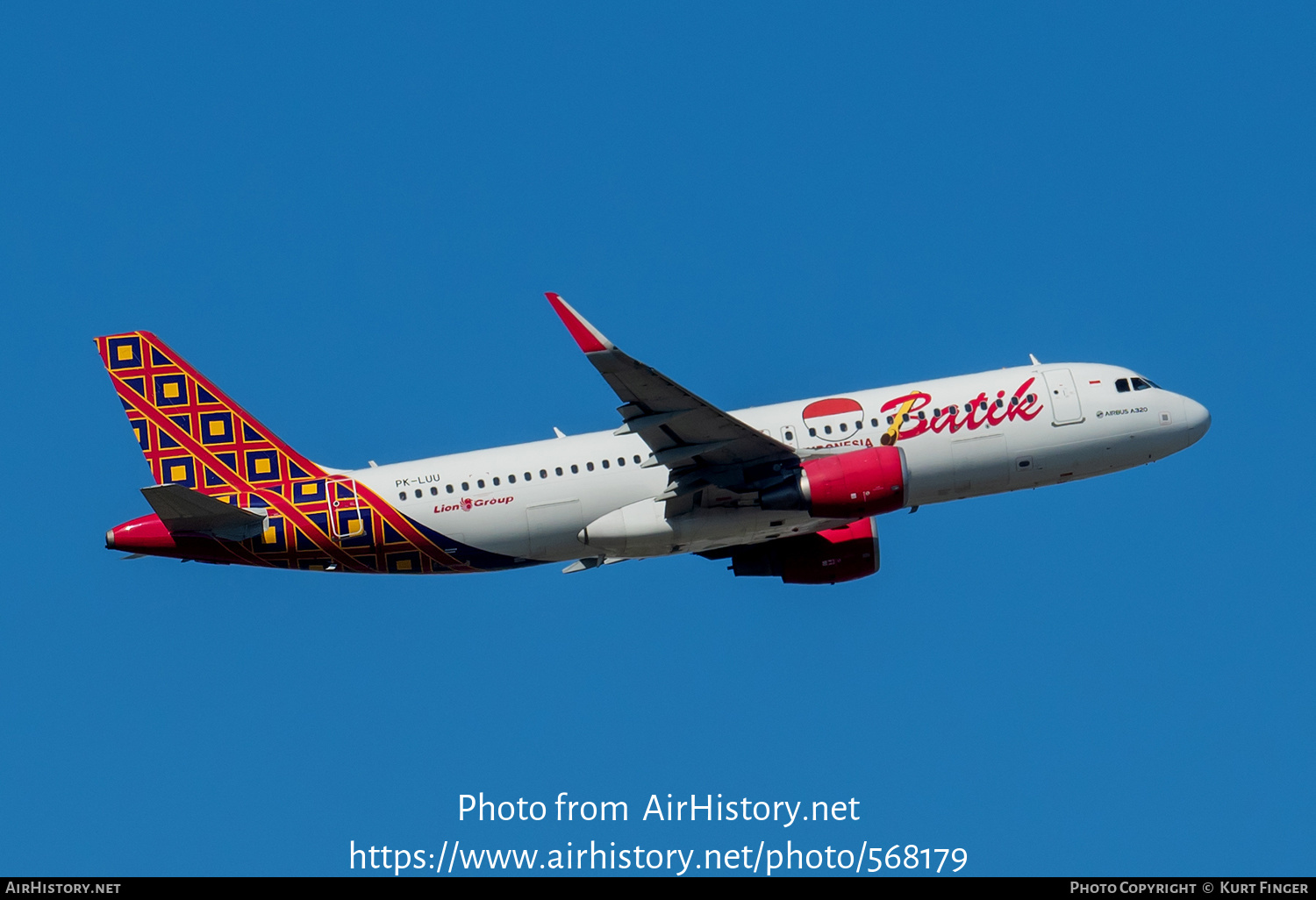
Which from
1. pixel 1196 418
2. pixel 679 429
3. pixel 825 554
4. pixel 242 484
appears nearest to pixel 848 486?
pixel 679 429

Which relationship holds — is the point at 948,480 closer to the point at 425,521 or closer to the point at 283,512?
the point at 425,521

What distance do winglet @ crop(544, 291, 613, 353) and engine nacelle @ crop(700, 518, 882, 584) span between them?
41.6 ft

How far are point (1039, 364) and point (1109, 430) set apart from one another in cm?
302

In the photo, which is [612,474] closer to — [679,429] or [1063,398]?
[679,429]

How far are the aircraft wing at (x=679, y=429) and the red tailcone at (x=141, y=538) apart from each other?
13.4 metres

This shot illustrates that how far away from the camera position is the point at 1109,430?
51594 millimetres

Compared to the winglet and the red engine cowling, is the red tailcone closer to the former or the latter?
the winglet

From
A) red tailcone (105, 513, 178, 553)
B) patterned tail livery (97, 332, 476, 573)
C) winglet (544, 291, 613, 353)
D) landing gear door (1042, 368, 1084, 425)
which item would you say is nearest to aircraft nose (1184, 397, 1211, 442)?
landing gear door (1042, 368, 1084, 425)

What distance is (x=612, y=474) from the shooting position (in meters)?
49.7

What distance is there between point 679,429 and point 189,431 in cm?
1506

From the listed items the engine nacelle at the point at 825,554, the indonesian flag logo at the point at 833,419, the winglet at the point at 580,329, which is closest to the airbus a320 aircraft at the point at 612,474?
the indonesian flag logo at the point at 833,419

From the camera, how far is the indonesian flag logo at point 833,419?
1980 inches
